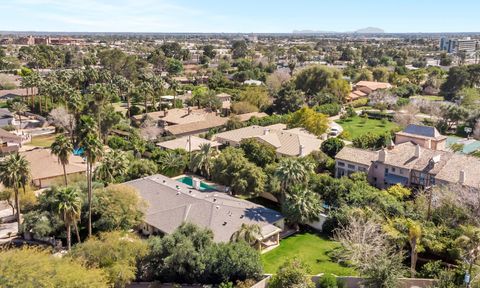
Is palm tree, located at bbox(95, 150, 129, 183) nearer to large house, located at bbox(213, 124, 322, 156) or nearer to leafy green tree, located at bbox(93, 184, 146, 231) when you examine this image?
leafy green tree, located at bbox(93, 184, 146, 231)

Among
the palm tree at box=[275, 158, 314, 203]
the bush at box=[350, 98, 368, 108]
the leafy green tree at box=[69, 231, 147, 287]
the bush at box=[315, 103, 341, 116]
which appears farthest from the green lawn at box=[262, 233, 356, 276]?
the bush at box=[350, 98, 368, 108]

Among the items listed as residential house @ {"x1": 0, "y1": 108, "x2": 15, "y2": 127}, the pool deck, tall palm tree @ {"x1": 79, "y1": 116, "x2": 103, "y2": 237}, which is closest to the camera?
tall palm tree @ {"x1": 79, "y1": 116, "x2": 103, "y2": 237}

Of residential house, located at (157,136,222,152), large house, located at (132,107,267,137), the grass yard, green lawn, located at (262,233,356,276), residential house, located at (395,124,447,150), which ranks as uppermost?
residential house, located at (395,124,447,150)

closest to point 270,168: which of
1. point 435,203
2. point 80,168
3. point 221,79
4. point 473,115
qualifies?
point 435,203

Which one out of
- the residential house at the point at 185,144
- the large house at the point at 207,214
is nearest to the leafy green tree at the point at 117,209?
the large house at the point at 207,214

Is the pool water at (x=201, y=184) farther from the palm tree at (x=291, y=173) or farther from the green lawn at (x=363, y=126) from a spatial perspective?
the green lawn at (x=363, y=126)

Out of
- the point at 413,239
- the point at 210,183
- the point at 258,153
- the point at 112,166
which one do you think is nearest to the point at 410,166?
the point at 258,153

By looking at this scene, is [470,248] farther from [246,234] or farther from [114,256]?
[114,256]
